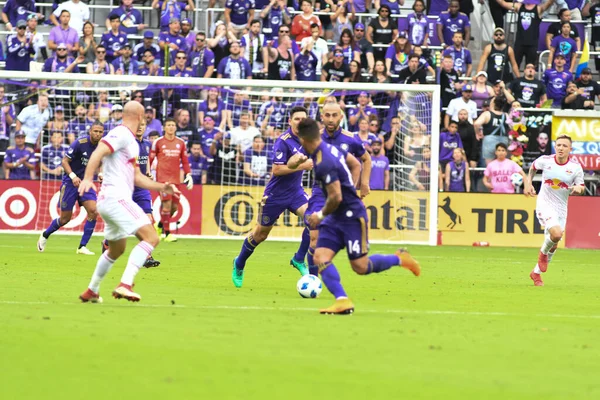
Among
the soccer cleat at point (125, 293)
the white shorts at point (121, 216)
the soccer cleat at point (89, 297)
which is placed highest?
the white shorts at point (121, 216)

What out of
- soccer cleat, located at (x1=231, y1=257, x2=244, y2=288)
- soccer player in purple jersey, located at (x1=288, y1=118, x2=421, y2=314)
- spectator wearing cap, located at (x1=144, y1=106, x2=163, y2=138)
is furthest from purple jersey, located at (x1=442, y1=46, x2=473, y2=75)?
soccer player in purple jersey, located at (x1=288, y1=118, x2=421, y2=314)

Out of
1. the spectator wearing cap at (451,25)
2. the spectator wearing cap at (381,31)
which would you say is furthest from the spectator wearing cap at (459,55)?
the spectator wearing cap at (381,31)

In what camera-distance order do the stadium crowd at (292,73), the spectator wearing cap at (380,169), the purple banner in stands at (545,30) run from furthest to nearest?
1. the purple banner in stands at (545,30)
2. the spectator wearing cap at (380,169)
3. the stadium crowd at (292,73)

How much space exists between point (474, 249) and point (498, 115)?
404 cm

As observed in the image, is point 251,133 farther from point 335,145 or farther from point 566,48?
point 335,145

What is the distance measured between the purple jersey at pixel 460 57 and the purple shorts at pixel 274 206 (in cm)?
1432

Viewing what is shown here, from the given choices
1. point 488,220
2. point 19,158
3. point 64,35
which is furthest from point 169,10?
point 488,220

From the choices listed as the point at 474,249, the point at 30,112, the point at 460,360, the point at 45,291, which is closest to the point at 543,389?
the point at 460,360

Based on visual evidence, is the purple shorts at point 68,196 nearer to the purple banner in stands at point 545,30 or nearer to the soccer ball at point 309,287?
the soccer ball at point 309,287

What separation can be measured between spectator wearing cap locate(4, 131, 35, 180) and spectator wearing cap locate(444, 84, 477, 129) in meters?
9.59

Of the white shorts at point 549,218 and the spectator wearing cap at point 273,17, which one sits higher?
the spectator wearing cap at point 273,17

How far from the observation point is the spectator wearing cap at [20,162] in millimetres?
24656

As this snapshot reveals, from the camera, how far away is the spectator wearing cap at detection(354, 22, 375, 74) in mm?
27500

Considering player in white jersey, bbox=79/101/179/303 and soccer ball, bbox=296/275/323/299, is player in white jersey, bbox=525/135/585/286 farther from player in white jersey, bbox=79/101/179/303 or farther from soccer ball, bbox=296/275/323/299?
player in white jersey, bbox=79/101/179/303
